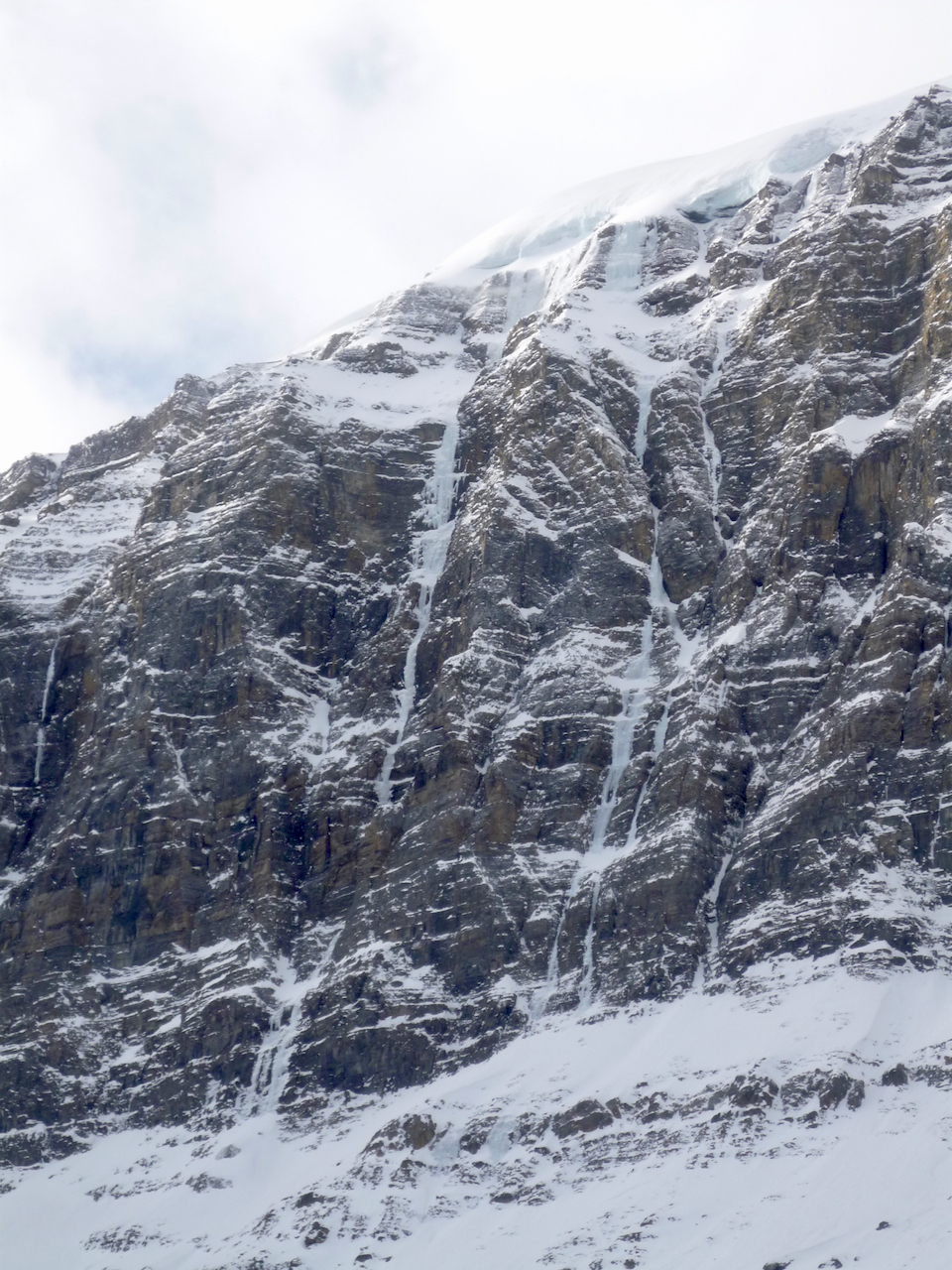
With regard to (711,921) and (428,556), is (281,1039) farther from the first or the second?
(428,556)

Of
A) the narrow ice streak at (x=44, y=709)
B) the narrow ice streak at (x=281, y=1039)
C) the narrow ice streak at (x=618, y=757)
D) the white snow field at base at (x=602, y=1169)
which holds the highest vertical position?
the narrow ice streak at (x=44, y=709)

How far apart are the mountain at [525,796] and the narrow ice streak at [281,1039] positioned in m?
0.43

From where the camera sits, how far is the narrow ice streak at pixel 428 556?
148625mm

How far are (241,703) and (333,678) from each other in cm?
828

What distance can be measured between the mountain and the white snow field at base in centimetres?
28

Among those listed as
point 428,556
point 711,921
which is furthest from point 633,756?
point 428,556

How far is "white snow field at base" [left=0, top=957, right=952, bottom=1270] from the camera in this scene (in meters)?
103

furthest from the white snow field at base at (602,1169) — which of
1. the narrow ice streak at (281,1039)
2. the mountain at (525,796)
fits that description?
the narrow ice streak at (281,1039)

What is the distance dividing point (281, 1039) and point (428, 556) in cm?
4722

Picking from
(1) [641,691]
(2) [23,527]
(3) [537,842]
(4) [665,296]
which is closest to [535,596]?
(1) [641,691]

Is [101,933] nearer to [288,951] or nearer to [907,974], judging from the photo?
[288,951]

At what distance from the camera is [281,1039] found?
133125 millimetres

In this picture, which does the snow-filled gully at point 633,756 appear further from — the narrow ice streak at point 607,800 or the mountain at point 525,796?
the mountain at point 525,796

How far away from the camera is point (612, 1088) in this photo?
381 feet
